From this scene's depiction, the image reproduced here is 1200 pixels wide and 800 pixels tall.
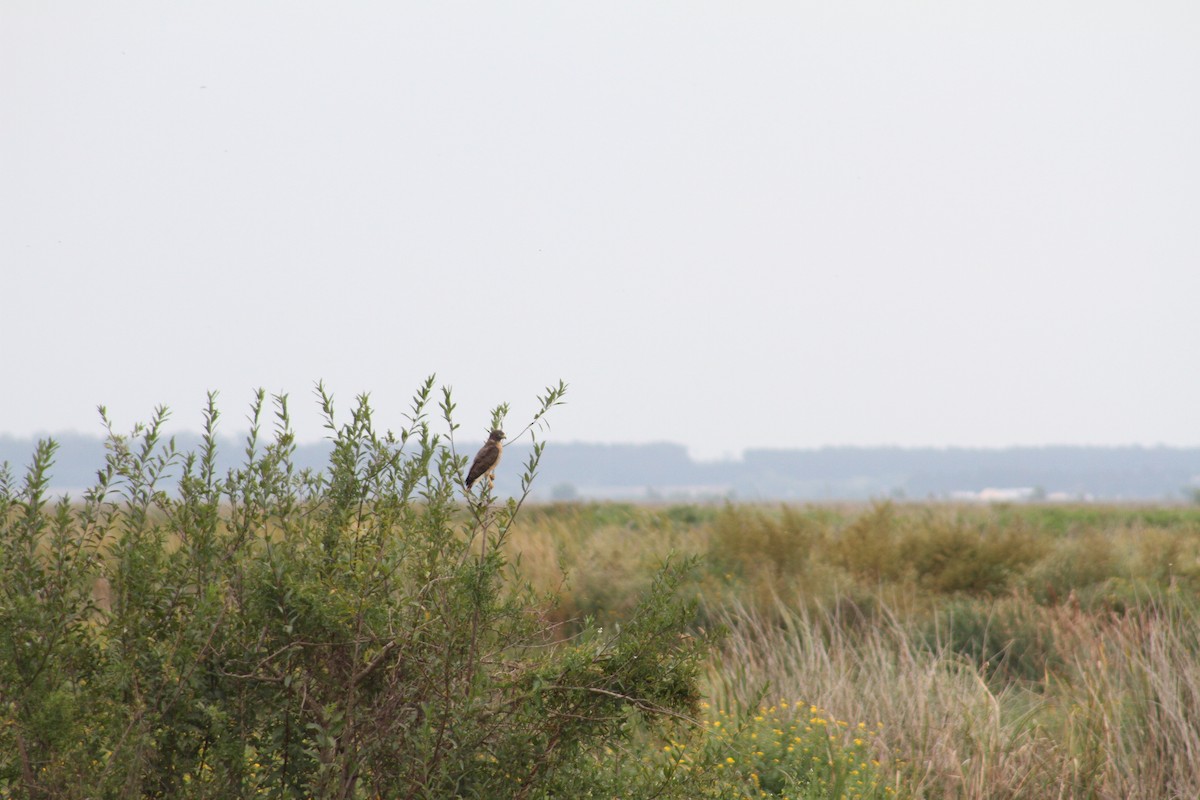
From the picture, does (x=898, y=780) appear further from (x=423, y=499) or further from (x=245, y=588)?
(x=245, y=588)

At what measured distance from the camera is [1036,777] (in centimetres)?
550

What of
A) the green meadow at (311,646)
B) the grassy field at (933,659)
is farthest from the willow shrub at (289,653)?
the grassy field at (933,659)

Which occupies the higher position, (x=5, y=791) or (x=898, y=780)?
(x=5, y=791)

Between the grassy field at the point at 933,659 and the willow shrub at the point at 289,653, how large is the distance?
40 cm

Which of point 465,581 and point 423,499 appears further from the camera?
point 423,499

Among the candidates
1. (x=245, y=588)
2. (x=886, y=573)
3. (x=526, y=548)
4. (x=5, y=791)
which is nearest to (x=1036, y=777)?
(x=245, y=588)

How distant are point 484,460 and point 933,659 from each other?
164 inches

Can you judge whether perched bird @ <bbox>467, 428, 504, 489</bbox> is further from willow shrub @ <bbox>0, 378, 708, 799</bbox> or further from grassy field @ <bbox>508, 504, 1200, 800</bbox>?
grassy field @ <bbox>508, 504, 1200, 800</bbox>

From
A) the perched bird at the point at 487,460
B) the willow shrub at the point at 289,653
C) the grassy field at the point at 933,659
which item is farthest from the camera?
the grassy field at the point at 933,659

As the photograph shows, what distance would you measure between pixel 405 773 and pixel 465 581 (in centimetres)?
53

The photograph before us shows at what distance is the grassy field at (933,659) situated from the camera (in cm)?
537

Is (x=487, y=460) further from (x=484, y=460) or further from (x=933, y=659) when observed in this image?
(x=933, y=659)

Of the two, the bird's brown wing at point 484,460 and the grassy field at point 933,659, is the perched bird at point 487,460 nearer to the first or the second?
the bird's brown wing at point 484,460


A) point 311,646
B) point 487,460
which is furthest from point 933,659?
point 311,646
